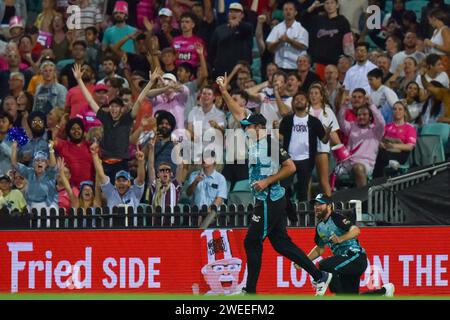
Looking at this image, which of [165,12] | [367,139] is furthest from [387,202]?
[165,12]

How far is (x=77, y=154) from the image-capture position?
1984 cm

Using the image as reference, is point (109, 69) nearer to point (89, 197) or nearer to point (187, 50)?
point (187, 50)

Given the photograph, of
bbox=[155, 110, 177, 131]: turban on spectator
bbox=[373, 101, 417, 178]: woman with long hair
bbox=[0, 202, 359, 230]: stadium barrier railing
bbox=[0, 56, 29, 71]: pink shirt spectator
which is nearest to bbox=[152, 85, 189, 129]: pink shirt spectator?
bbox=[155, 110, 177, 131]: turban on spectator

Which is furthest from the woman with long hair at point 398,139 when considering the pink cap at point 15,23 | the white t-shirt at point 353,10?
the pink cap at point 15,23

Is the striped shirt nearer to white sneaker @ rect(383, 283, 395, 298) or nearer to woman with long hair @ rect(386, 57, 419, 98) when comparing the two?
woman with long hair @ rect(386, 57, 419, 98)

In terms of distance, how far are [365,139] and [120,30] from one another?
4996 millimetres

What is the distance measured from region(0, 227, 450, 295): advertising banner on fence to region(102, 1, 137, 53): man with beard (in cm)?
545

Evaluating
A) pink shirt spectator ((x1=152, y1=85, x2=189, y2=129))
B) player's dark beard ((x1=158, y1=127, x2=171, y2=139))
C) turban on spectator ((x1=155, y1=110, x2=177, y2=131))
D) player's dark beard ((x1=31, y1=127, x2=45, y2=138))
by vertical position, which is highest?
pink shirt spectator ((x1=152, y1=85, x2=189, y2=129))

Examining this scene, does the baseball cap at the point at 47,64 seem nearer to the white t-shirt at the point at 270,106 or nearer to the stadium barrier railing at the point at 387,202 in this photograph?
the white t-shirt at the point at 270,106

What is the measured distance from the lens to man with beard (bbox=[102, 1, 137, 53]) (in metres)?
22.1

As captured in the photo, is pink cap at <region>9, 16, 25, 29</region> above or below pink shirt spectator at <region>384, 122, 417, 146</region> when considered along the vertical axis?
above
